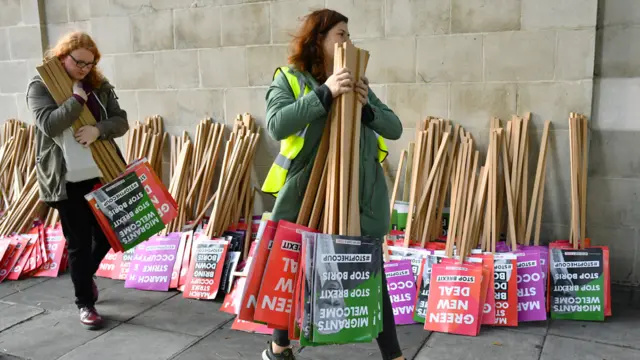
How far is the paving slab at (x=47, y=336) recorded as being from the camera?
2943mm

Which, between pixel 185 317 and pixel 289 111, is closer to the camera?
pixel 289 111

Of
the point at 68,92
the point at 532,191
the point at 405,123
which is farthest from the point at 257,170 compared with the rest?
the point at 532,191

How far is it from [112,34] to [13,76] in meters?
1.44

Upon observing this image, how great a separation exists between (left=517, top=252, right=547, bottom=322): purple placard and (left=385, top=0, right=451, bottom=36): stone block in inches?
59.6

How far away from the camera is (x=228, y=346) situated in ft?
9.68

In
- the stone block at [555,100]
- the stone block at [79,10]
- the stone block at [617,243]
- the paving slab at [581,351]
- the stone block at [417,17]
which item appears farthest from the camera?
the stone block at [79,10]

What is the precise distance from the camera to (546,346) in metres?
2.84

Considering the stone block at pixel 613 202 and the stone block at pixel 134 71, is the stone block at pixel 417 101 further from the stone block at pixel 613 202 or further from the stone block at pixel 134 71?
the stone block at pixel 134 71

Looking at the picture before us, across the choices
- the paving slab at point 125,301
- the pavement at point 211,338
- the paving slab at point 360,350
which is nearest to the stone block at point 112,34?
the paving slab at point 125,301

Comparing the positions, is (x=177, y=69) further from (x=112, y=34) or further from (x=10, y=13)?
(x=10, y=13)

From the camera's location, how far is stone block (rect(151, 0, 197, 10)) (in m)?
4.29

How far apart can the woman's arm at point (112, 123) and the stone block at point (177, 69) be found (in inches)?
46.2

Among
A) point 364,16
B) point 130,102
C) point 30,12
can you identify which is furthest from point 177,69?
point 30,12

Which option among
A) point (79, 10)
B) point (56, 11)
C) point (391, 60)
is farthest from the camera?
point (56, 11)
